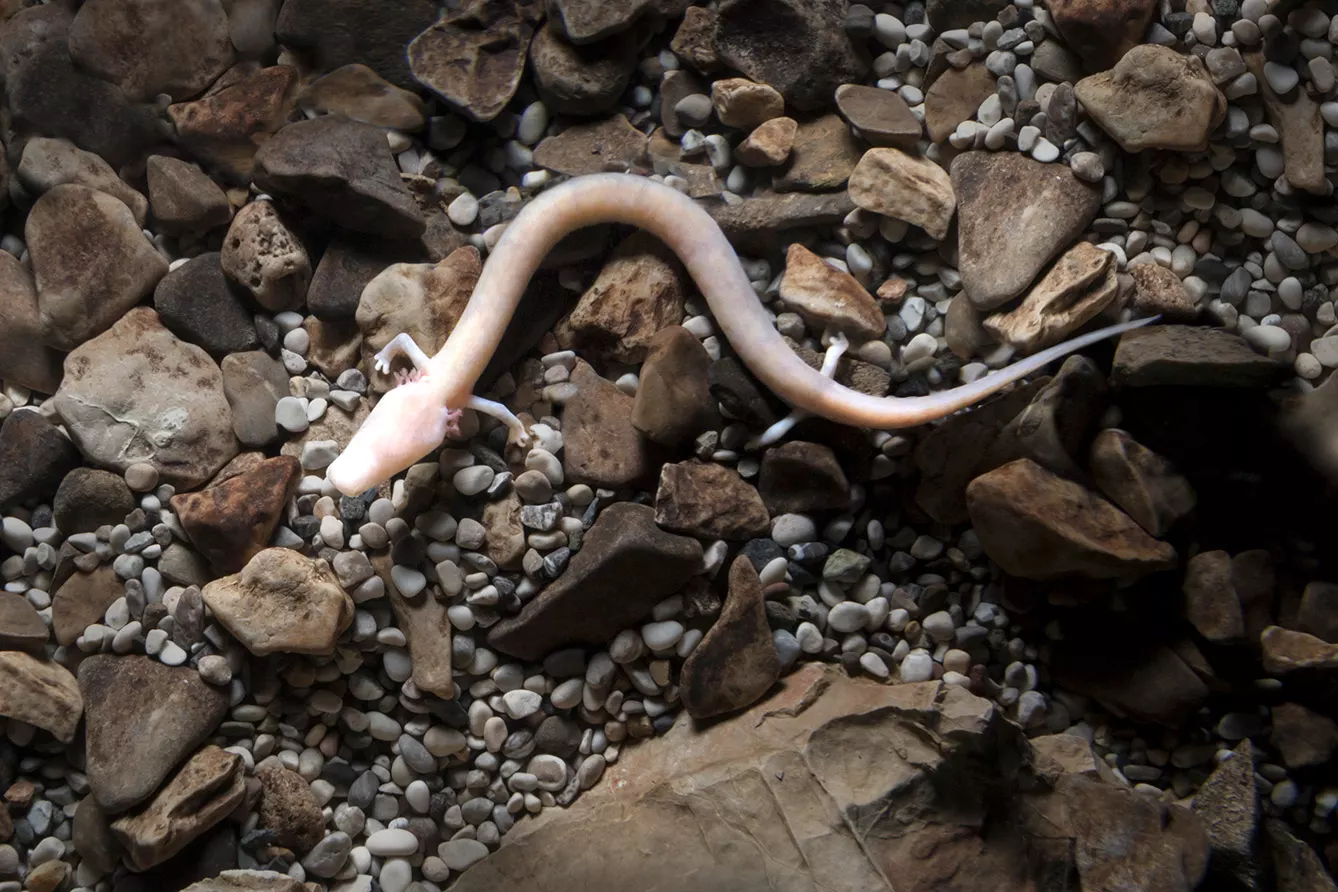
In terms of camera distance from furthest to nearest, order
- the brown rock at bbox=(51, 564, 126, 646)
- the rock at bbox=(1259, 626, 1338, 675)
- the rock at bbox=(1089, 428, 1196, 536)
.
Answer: the brown rock at bbox=(51, 564, 126, 646) < the rock at bbox=(1089, 428, 1196, 536) < the rock at bbox=(1259, 626, 1338, 675)

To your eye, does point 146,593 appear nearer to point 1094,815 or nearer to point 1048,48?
point 1094,815

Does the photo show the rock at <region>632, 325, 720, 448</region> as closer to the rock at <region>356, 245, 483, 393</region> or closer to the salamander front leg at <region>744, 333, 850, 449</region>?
the salamander front leg at <region>744, 333, 850, 449</region>

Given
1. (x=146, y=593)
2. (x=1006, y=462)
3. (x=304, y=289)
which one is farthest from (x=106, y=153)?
(x=1006, y=462)

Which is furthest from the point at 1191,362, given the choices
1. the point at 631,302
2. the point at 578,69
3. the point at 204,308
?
the point at 204,308

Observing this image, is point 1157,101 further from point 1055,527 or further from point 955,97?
point 1055,527

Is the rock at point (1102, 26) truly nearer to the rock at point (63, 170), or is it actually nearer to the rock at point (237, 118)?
the rock at point (237, 118)

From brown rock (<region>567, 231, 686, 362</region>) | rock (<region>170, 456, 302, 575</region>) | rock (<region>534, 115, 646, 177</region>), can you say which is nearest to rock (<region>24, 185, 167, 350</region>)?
rock (<region>170, 456, 302, 575</region>)
